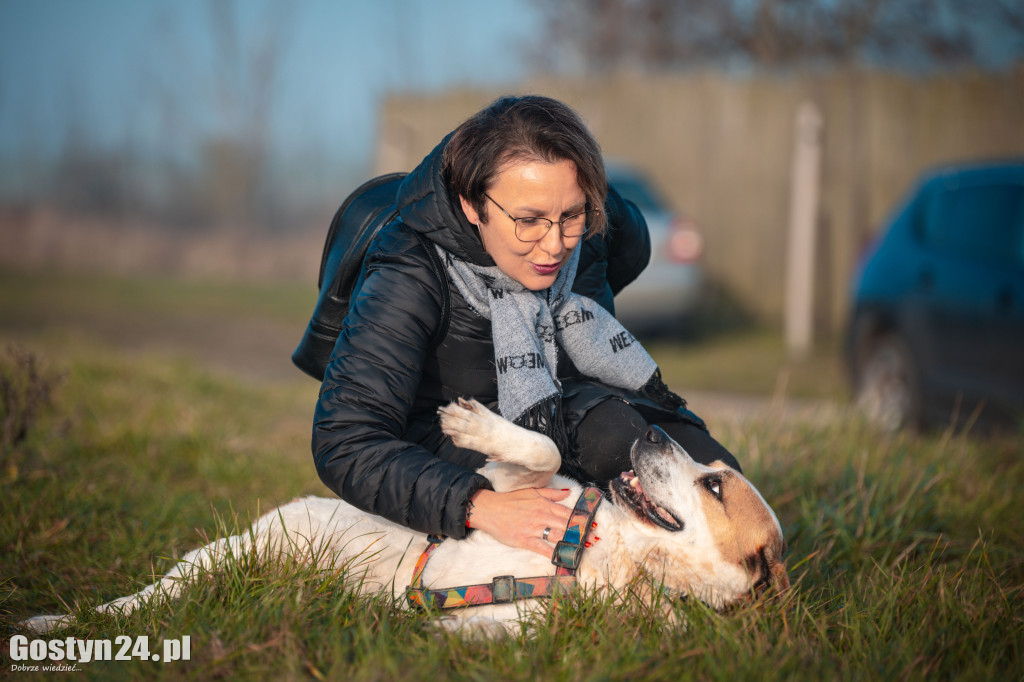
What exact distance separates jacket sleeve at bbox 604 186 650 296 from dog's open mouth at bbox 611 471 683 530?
96cm

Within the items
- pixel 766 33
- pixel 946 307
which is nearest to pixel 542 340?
pixel 946 307

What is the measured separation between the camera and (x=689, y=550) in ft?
7.71

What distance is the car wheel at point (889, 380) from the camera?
5773mm

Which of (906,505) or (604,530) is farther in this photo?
(906,505)

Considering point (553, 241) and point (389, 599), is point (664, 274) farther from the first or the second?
point (389, 599)

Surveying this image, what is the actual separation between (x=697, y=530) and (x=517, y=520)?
0.50 meters

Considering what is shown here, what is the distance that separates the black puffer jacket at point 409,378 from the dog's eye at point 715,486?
474 millimetres

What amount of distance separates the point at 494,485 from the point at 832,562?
145 cm

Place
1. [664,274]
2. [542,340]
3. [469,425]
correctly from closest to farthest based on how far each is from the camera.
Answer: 1. [469,425]
2. [542,340]
3. [664,274]

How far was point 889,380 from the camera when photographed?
6105 millimetres

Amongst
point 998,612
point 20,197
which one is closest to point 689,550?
point 998,612

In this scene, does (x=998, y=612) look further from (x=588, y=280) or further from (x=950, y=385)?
(x=950, y=385)

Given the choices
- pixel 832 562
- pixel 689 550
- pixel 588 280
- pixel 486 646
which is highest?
pixel 588 280

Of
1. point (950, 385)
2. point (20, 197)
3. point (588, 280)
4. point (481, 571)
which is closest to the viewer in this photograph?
point (481, 571)
